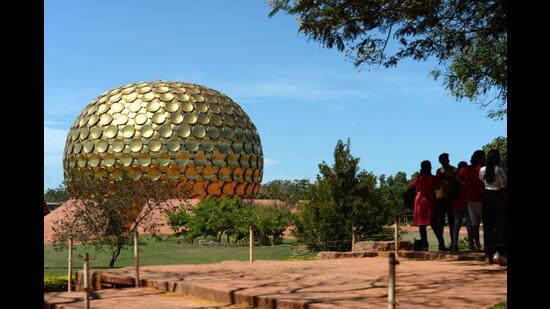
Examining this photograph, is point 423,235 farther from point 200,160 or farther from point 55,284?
point 200,160

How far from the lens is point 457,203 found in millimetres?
10445

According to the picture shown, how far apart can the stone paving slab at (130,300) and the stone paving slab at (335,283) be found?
0.59 feet

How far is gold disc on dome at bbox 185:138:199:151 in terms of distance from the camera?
112 feet

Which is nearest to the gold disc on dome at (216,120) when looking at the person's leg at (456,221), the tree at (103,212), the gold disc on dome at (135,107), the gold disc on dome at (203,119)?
the gold disc on dome at (203,119)

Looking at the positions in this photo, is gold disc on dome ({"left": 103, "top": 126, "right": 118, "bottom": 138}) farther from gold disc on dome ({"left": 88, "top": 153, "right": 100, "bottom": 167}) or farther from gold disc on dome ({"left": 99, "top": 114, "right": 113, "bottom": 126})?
gold disc on dome ({"left": 88, "top": 153, "right": 100, "bottom": 167})

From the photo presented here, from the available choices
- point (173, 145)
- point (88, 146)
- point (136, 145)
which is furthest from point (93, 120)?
point (173, 145)

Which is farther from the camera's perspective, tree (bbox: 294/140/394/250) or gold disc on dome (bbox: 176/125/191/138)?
gold disc on dome (bbox: 176/125/191/138)

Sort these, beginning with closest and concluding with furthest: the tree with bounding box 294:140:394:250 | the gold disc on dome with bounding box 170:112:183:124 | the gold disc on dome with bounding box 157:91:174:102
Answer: the tree with bounding box 294:140:394:250
the gold disc on dome with bounding box 170:112:183:124
the gold disc on dome with bounding box 157:91:174:102

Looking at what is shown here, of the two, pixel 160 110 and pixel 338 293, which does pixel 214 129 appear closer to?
pixel 160 110

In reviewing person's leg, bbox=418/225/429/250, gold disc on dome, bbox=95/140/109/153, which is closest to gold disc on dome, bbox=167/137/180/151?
gold disc on dome, bbox=95/140/109/153

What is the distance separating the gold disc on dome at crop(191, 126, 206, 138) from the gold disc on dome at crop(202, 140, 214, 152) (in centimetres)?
41

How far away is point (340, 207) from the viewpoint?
55.8 feet
